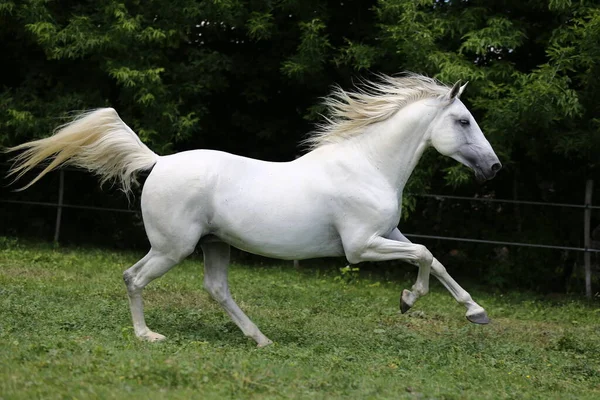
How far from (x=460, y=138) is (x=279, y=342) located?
2168 mm

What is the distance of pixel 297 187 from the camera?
20.9 feet

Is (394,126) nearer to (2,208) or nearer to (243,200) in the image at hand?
(243,200)

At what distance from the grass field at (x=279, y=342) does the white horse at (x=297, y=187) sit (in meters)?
0.52

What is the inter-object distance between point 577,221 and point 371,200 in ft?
23.0

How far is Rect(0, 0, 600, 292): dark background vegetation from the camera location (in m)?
10.6

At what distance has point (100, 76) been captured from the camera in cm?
1323

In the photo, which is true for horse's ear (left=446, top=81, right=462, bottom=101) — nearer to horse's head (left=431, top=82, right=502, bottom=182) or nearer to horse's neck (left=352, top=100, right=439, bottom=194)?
horse's head (left=431, top=82, right=502, bottom=182)

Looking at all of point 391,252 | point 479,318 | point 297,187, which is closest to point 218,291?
point 297,187

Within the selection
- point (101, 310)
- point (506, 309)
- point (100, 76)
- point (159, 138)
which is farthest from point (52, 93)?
point (506, 309)

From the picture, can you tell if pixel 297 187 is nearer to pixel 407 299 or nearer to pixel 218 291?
pixel 218 291

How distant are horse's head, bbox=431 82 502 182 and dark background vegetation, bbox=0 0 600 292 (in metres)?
3.70

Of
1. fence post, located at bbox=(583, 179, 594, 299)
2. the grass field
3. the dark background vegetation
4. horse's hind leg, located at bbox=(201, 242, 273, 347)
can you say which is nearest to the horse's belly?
horse's hind leg, located at bbox=(201, 242, 273, 347)

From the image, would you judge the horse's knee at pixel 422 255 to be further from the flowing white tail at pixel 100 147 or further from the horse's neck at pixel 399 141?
the flowing white tail at pixel 100 147

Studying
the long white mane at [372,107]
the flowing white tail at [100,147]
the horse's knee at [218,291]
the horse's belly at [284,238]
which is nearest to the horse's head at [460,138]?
the long white mane at [372,107]
